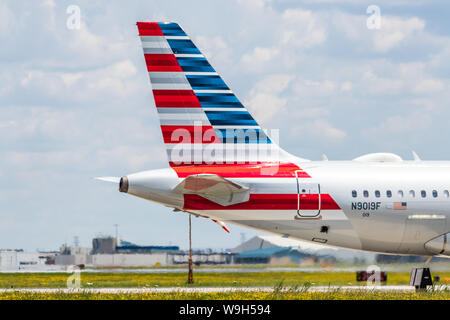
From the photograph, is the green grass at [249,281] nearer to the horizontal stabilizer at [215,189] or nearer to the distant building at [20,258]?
the horizontal stabilizer at [215,189]

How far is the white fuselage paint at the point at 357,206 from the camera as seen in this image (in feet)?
106

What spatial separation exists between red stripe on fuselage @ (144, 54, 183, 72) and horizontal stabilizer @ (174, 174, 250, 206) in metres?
5.37

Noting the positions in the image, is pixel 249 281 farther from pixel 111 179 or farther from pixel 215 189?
pixel 111 179

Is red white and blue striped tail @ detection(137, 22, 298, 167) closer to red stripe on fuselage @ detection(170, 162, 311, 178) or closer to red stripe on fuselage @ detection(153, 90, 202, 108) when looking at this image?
red stripe on fuselage @ detection(153, 90, 202, 108)

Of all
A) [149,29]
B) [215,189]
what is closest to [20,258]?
[149,29]

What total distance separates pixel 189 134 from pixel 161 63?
10.6 ft

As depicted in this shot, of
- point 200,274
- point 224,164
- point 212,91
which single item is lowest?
point 200,274

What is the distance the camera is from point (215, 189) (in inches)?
1255

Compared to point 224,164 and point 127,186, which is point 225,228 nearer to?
point 224,164

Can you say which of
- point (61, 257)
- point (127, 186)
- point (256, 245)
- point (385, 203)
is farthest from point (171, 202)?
point (61, 257)

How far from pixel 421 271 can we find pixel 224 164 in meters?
11.1

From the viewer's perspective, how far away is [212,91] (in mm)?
34031

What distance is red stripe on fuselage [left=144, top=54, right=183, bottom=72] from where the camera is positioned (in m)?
33.9

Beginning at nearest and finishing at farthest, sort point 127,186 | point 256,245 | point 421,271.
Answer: point 127,186 → point 421,271 → point 256,245
